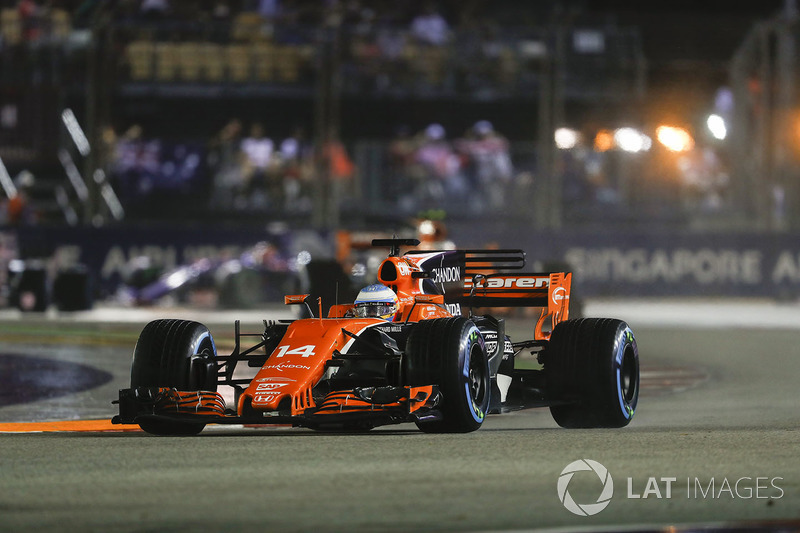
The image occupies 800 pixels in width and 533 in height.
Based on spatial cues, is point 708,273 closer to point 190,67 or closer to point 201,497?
point 190,67

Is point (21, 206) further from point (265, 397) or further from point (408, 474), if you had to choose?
point (408, 474)

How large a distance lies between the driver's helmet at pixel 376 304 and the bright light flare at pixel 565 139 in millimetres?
17793

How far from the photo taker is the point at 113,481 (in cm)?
651

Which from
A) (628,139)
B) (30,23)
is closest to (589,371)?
(628,139)

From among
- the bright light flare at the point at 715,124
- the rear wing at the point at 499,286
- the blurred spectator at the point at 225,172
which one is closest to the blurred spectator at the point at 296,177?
the blurred spectator at the point at 225,172

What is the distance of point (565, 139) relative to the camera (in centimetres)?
2672

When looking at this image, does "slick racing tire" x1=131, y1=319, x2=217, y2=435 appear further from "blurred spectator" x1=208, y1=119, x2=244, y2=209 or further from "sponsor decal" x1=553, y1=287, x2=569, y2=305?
"blurred spectator" x1=208, y1=119, x2=244, y2=209

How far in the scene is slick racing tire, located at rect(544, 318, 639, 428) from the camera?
9062 millimetres

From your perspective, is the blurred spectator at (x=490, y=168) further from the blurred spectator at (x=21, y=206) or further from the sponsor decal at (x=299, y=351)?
the sponsor decal at (x=299, y=351)

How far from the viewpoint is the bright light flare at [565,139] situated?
2662 centimetres

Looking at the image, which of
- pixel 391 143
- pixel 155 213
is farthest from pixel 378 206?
pixel 155 213

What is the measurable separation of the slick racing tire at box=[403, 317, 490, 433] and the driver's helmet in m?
0.83

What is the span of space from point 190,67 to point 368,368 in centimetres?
1905

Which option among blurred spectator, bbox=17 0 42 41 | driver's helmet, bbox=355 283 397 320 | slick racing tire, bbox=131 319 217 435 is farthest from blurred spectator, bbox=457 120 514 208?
slick racing tire, bbox=131 319 217 435
